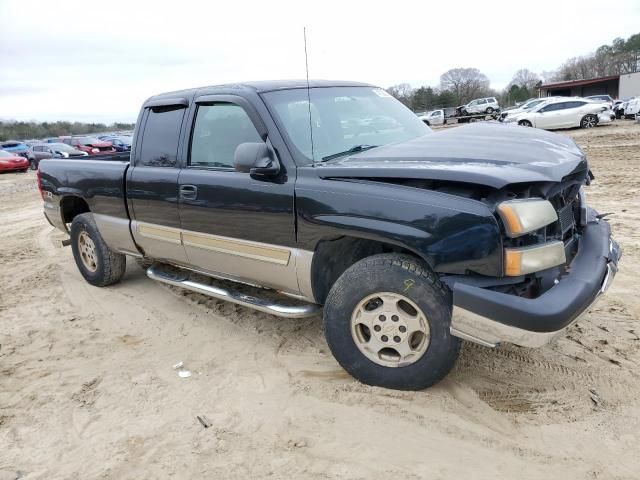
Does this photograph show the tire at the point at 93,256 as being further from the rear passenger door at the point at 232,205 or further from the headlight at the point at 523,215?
the headlight at the point at 523,215

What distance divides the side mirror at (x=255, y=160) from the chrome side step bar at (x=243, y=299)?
A: 937 mm

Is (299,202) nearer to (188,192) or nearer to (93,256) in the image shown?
(188,192)

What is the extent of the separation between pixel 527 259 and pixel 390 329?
0.88m

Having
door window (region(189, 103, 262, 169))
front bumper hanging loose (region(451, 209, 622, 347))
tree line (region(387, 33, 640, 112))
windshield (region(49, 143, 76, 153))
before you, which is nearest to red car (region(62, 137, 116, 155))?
windshield (region(49, 143, 76, 153))

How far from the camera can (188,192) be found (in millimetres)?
4094

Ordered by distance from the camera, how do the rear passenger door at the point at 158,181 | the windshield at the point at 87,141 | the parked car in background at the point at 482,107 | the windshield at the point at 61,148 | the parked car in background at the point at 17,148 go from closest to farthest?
the rear passenger door at the point at 158,181
the windshield at the point at 61,148
the windshield at the point at 87,141
the parked car in background at the point at 17,148
the parked car in background at the point at 482,107

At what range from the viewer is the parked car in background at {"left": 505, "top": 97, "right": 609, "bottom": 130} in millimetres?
23469

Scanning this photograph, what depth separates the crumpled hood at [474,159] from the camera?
278 centimetres

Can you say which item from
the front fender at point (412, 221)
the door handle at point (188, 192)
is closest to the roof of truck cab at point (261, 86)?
the door handle at point (188, 192)

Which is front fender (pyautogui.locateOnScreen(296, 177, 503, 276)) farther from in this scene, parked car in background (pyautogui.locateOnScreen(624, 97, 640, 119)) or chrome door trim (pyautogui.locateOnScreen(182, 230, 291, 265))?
parked car in background (pyautogui.locateOnScreen(624, 97, 640, 119))

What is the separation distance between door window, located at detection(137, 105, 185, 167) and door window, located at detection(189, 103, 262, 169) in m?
0.22

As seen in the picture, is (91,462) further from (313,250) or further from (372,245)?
(372,245)

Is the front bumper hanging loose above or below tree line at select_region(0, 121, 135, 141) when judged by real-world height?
below

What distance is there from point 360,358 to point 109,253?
330cm
